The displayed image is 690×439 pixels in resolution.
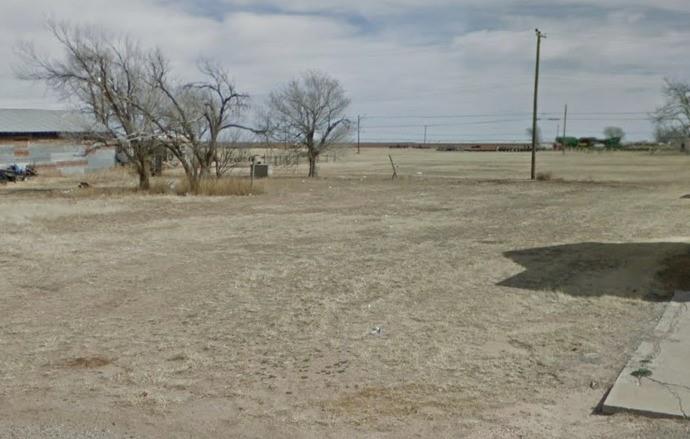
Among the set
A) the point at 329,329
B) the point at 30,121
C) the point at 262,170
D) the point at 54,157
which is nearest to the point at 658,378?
the point at 329,329

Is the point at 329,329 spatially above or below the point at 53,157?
below

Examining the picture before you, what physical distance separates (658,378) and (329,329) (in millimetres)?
3175

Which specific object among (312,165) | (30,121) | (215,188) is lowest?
(215,188)

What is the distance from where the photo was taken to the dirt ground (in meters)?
4.40

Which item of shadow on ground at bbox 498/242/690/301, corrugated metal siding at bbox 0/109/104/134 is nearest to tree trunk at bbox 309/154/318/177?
corrugated metal siding at bbox 0/109/104/134

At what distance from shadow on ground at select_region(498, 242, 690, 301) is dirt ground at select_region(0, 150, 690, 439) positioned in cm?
5

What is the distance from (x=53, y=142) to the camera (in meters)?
51.0

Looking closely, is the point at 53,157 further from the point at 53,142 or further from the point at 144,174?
the point at 144,174

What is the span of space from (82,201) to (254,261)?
15556mm

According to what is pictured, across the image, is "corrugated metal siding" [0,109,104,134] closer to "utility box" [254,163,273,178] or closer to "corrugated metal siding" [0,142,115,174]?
"corrugated metal siding" [0,142,115,174]

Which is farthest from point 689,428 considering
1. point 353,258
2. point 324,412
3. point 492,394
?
point 353,258

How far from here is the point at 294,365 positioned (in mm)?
5504

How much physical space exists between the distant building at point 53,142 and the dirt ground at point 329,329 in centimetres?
1608

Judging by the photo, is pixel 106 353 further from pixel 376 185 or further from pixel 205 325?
pixel 376 185
